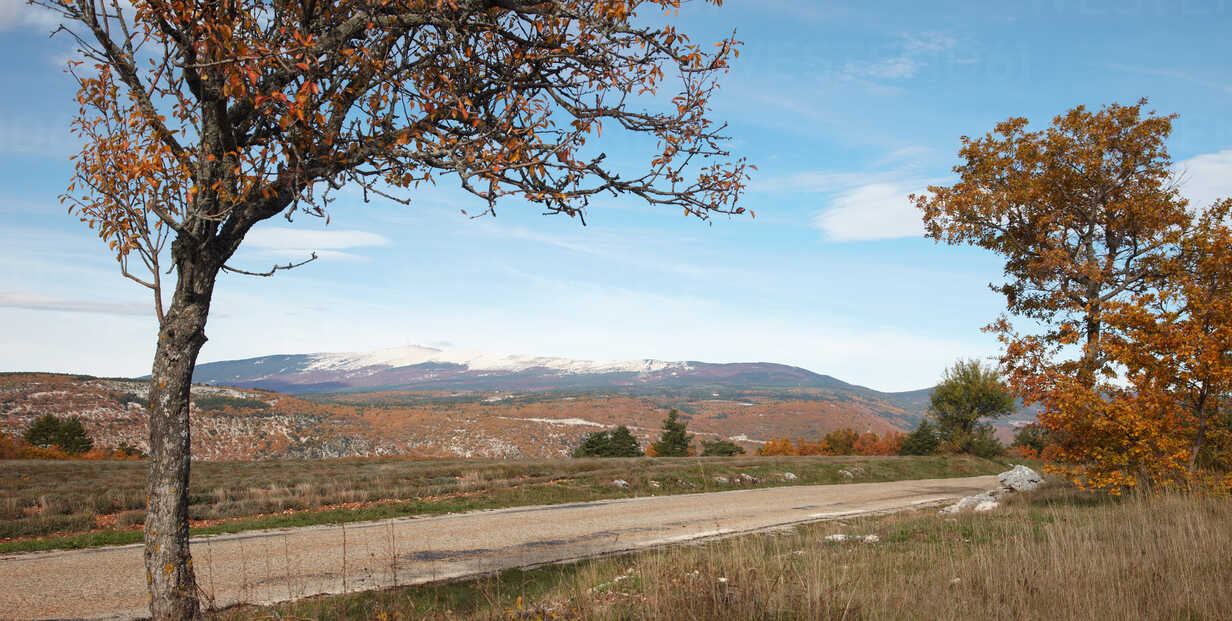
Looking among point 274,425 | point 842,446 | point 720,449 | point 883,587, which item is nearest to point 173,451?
point 883,587

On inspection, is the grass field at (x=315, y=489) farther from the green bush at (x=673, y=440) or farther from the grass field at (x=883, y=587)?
the green bush at (x=673, y=440)

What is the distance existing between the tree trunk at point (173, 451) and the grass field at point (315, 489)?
25.9 feet

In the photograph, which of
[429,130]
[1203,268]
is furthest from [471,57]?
[1203,268]

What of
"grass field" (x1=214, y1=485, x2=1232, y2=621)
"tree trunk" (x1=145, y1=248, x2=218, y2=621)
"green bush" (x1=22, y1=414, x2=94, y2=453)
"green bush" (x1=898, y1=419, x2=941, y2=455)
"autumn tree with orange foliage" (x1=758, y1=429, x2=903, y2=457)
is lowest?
"autumn tree with orange foliage" (x1=758, y1=429, x2=903, y2=457)

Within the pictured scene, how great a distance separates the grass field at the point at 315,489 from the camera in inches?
511

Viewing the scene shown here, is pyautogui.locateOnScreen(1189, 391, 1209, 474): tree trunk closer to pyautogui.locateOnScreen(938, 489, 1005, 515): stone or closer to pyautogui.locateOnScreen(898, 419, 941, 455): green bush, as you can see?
pyautogui.locateOnScreen(938, 489, 1005, 515): stone

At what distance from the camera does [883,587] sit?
5.59m

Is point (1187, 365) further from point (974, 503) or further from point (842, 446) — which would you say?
point (842, 446)

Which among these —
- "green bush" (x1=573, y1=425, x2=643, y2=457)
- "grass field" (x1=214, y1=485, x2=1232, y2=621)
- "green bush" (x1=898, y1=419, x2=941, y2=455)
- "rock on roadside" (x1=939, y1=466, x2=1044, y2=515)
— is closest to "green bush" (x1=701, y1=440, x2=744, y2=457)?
"green bush" (x1=573, y1=425, x2=643, y2=457)

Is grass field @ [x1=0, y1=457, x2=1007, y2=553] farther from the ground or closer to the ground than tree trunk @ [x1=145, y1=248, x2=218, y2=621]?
closer to the ground

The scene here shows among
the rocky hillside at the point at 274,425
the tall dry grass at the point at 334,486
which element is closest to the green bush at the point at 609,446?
the tall dry grass at the point at 334,486

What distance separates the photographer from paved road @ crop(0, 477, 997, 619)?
25.5ft

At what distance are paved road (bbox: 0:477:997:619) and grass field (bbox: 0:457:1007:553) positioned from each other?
4.45 ft

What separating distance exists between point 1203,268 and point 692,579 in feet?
44.5
